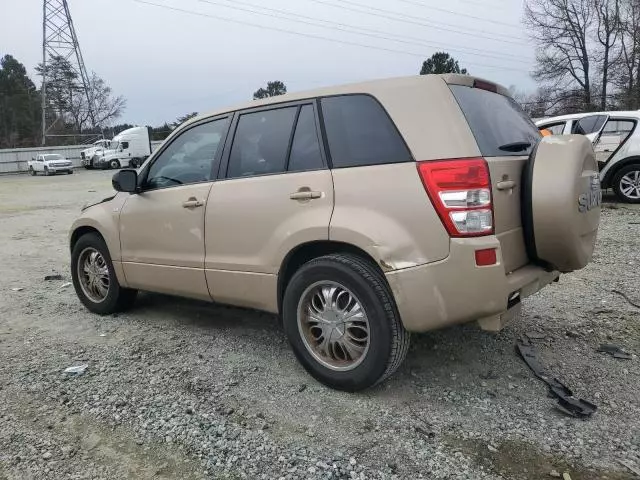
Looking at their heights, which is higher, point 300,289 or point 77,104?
point 77,104

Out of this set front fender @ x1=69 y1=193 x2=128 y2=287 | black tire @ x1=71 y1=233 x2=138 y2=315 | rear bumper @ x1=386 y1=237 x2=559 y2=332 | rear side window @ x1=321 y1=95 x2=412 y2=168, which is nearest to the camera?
rear bumper @ x1=386 y1=237 x2=559 y2=332

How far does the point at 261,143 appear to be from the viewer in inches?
144

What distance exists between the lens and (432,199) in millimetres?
2766

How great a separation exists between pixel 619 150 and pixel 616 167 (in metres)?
0.33

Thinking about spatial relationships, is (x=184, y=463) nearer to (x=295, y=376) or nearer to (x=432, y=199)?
(x=295, y=376)

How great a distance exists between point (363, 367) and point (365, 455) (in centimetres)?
56

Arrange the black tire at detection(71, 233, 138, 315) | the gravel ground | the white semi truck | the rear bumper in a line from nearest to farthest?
the gravel ground < the rear bumper < the black tire at detection(71, 233, 138, 315) < the white semi truck

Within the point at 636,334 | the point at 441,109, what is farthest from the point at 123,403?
the point at 636,334

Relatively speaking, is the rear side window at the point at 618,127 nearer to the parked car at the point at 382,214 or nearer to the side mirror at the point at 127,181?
the parked car at the point at 382,214

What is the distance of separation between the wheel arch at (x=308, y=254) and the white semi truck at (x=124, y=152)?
3890 cm

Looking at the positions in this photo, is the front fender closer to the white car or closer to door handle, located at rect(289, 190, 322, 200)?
door handle, located at rect(289, 190, 322, 200)

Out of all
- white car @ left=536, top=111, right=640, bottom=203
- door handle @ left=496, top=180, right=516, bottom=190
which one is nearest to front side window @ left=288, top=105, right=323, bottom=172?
door handle @ left=496, top=180, right=516, bottom=190

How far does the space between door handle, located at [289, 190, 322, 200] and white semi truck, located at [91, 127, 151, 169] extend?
1535 inches

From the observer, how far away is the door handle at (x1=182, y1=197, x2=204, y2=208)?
386 centimetres
